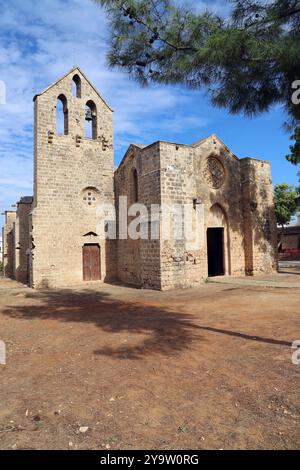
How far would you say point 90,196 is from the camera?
16.7 metres

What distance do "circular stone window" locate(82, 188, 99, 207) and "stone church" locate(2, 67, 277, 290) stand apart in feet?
0.17

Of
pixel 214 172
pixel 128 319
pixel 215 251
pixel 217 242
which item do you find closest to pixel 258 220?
pixel 217 242

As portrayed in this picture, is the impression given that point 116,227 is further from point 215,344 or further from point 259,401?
point 259,401

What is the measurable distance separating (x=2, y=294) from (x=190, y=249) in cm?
800

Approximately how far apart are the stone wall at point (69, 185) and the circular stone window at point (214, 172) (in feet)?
16.6

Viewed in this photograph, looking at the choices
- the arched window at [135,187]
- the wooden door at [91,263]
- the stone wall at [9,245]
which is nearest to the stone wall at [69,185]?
the wooden door at [91,263]

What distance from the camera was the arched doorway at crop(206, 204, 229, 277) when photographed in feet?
52.6

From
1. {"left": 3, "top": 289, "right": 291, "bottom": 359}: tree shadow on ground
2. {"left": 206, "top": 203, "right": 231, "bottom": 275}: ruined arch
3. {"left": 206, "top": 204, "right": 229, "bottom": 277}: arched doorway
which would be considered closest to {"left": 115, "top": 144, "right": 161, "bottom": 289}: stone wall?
{"left": 3, "top": 289, "right": 291, "bottom": 359}: tree shadow on ground

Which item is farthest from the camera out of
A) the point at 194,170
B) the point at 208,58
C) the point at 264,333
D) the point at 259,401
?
the point at 194,170

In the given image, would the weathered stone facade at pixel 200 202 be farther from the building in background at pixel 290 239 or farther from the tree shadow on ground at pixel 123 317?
the building in background at pixel 290 239

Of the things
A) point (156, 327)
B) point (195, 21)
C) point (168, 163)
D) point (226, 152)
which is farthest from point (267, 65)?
point (226, 152)

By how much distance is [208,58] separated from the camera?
17.4 feet

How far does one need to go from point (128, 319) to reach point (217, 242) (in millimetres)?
9940

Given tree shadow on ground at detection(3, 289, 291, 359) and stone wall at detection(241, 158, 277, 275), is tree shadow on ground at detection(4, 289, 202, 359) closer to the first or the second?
tree shadow on ground at detection(3, 289, 291, 359)
